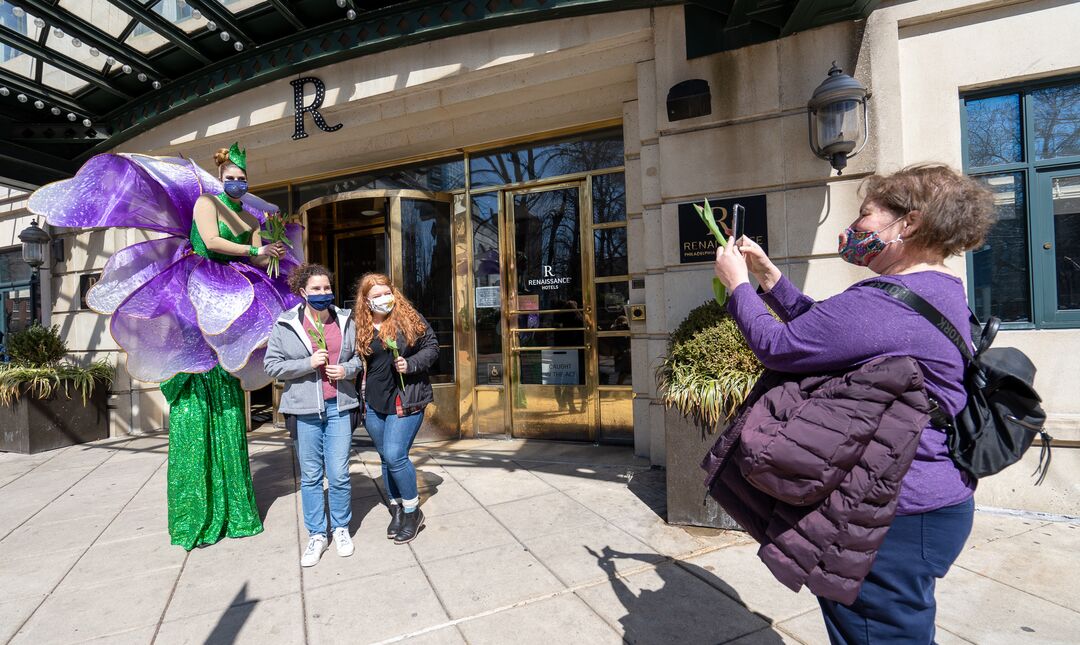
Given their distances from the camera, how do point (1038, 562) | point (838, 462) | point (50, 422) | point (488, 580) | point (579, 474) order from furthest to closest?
1. point (50, 422)
2. point (579, 474)
3. point (1038, 562)
4. point (488, 580)
5. point (838, 462)

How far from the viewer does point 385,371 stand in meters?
3.71

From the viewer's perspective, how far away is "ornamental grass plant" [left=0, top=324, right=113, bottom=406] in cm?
705

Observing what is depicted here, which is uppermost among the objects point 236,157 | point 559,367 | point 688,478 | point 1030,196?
point 236,157

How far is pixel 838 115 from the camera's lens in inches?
154

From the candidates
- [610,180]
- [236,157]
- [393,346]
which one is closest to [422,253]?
[610,180]

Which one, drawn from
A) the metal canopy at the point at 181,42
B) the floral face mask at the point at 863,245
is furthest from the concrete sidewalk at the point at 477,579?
the metal canopy at the point at 181,42

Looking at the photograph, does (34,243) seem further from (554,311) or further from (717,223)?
(717,223)

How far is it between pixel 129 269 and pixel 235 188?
3.10ft

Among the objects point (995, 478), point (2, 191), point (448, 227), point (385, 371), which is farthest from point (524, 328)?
point (2, 191)

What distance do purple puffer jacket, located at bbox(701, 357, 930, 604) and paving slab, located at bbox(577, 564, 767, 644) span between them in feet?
4.58

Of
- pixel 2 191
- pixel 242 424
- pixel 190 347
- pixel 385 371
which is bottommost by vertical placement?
pixel 242 424

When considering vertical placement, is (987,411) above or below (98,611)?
above

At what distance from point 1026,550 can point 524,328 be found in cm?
491

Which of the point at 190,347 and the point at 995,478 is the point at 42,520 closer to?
the point at 190,347
